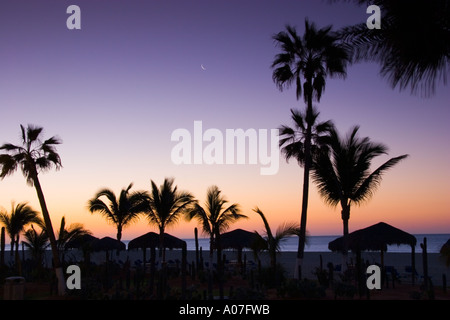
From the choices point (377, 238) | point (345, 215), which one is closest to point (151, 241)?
point (345, 215)

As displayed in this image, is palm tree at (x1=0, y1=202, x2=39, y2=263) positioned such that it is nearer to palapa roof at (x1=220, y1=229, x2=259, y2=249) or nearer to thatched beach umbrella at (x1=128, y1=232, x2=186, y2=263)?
thatched beach umbrella at (x1=128, y1=232, x2=186, y2=263)

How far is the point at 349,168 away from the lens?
958 inches

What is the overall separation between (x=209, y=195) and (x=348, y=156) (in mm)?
10612

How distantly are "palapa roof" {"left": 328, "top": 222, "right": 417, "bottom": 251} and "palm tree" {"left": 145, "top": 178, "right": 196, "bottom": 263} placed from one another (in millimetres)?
10610

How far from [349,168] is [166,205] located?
12.8m

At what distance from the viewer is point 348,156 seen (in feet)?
80.1

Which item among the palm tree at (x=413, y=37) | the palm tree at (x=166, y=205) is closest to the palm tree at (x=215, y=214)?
the palm tree at (x=166, y=205)

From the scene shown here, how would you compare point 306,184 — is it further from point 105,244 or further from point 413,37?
point 105,244

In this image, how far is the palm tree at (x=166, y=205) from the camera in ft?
101

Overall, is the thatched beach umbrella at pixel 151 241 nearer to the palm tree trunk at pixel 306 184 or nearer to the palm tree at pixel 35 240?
the palm tree at pixel 35 240

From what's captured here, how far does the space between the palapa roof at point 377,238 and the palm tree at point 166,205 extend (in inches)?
418

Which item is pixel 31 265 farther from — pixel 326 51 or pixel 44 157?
pixel 326 51

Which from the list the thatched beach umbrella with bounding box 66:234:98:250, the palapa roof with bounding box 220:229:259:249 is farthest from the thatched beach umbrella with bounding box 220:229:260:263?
the thatched beach umbrella with bounding box 66:234:98:250
